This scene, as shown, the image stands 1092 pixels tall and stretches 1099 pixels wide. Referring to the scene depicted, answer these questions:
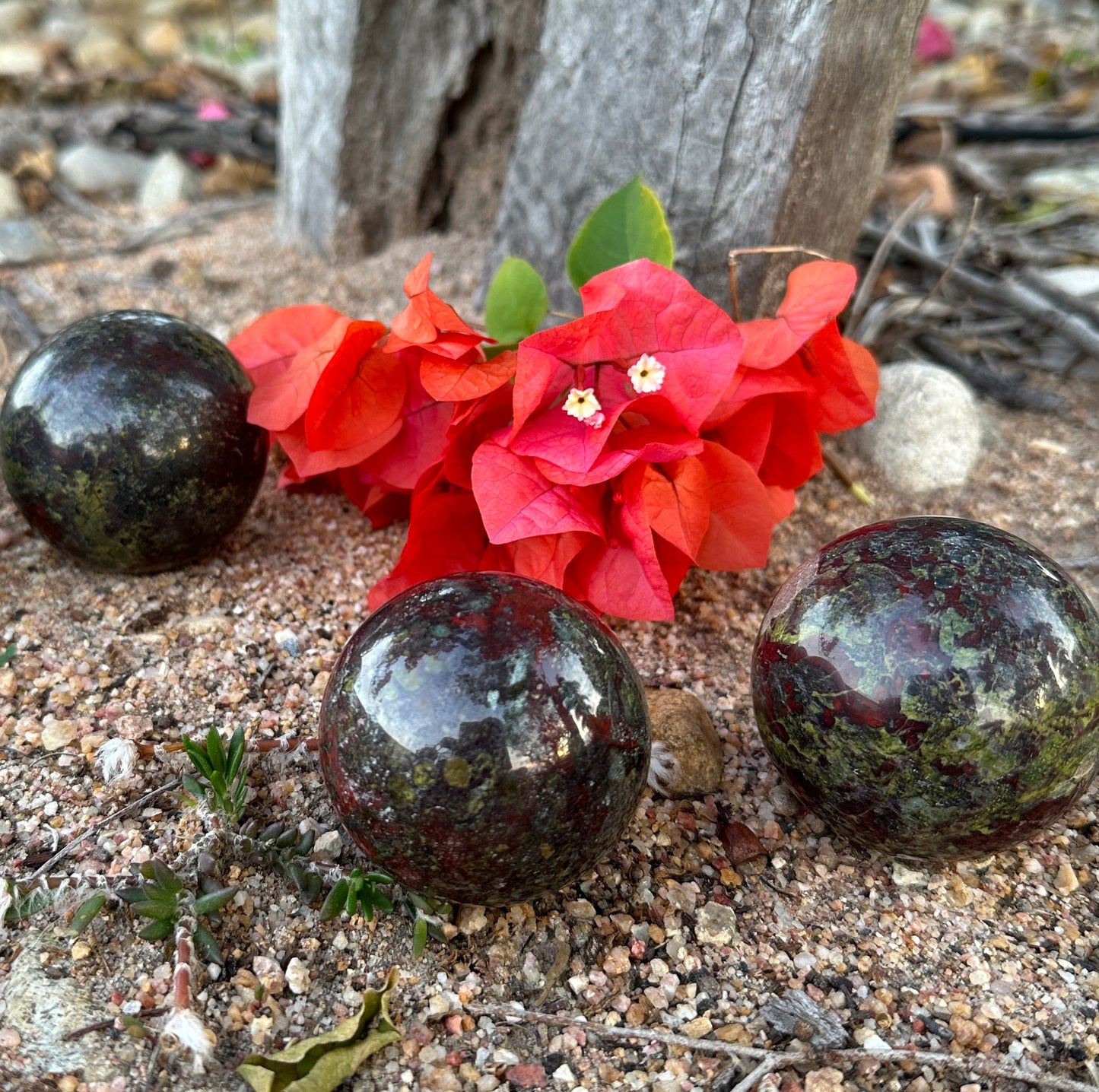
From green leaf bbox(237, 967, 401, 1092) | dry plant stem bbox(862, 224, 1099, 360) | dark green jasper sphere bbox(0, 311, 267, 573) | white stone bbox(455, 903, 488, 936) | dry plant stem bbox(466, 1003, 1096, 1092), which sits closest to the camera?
green leaf bbox(237, 967, 401, 1092)

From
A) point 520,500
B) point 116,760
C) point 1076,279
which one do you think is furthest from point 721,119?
point 116,760

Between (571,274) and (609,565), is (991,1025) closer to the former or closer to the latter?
(609,565)

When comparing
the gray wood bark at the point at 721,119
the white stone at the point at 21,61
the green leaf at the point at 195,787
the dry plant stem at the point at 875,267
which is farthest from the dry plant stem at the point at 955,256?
the white stone at the point at 21,61

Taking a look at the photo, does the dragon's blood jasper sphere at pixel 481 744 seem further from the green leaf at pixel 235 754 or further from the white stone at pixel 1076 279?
the white stone at pixel 1076 279

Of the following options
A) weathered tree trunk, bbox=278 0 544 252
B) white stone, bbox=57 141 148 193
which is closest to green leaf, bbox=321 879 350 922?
weathered tree trunk, bbox=278 0 544 252

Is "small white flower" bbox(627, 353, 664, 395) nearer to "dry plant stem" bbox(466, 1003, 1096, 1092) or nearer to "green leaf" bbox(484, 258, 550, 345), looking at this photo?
"green leaf" bbox(484, 258, 550, 345)

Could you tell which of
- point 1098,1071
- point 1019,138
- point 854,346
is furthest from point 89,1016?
point 1019,138
